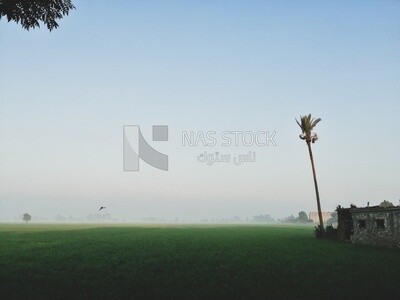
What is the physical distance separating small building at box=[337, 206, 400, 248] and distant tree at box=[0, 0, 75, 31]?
34.5 meters

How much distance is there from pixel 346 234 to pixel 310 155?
1299 centimetres

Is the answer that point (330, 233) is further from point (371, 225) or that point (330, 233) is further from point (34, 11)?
point (34, 11)

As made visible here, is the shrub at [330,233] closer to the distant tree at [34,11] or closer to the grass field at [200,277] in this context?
the grass field at [200,277]

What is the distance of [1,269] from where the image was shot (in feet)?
65.5

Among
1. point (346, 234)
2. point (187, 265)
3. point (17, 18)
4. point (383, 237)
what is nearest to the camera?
point (17, 18)

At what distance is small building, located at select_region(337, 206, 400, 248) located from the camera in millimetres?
32438

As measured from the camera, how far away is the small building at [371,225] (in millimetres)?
32438

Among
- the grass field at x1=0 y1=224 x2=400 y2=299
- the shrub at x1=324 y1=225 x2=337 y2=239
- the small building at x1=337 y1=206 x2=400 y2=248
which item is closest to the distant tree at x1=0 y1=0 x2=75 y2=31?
the grass field at x1=0 y1=224 x2=400 y2=299

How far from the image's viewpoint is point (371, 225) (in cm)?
3566

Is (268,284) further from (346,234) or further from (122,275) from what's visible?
(346,234)

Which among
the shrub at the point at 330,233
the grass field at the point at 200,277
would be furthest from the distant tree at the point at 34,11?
the shrub at the point at 330,233

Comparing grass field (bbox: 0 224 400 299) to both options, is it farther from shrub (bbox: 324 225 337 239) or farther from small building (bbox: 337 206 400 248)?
shrub (bbox: 324 225 337 239)

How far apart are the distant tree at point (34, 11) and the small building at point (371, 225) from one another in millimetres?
34497

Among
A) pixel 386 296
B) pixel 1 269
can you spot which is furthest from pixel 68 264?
pixel 386 296
